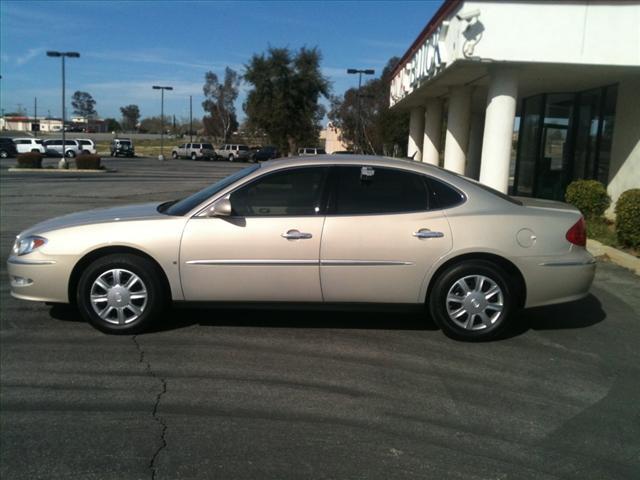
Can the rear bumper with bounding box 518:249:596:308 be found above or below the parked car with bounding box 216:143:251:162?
below

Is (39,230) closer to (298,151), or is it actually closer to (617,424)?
(617,424)

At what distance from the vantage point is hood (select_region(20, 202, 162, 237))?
509cm

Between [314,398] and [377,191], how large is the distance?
1.97 m

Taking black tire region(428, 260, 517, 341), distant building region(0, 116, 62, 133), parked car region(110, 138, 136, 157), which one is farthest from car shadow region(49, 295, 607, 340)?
distant building region(0, 116, 62, 133)

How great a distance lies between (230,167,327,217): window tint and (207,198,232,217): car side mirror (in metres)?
0.09

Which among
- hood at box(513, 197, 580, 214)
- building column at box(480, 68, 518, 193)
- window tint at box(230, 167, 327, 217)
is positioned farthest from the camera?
building column at box(480, 68, 518, 193)

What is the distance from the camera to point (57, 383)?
159 inches

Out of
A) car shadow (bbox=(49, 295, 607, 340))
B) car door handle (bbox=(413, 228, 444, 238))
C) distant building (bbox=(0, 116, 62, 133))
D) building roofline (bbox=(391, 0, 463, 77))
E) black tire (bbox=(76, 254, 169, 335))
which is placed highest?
distant building (bbox=(0, 116, 62, 133))

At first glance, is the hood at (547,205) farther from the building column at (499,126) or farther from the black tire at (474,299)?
the building column at (499,126)

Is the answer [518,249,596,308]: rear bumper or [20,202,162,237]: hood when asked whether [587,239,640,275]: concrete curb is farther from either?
[20,202,162,237]: hood

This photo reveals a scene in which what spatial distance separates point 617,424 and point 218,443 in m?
2.45

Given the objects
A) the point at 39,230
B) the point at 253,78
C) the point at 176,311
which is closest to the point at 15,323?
the point at 39,230

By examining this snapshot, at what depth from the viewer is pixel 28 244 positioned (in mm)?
5035

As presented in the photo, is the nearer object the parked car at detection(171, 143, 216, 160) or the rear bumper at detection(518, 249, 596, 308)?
the rear bumper at detection(518, 249, 596, 308)
